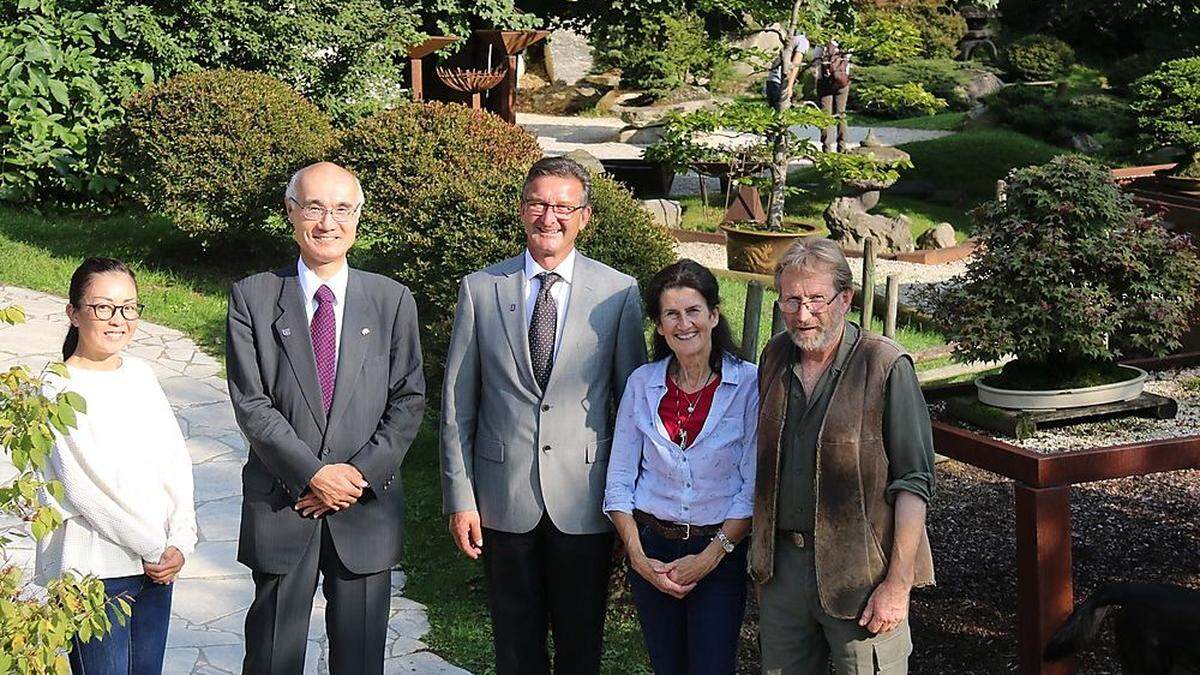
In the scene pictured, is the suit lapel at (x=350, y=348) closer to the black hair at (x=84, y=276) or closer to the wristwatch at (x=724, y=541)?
the black hair at (x=84, y=276)

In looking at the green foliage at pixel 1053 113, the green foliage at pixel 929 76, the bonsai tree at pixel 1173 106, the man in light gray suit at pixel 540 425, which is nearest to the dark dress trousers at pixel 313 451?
the man in light gray suit at pixel 540 425

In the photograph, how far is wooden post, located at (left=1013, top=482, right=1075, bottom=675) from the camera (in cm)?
469

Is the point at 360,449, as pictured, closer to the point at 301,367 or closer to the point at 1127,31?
the point at 301,367

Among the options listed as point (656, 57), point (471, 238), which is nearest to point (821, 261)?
point (471, 238)

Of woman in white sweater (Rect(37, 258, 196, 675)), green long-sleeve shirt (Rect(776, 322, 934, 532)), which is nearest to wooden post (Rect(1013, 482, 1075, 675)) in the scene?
green long-sleeve shirt (Rect(776, 322, 934, 532))

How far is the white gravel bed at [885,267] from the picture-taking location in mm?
13727

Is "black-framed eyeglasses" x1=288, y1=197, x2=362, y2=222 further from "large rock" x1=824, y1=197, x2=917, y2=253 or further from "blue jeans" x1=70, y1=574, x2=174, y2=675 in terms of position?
"large rock" x1=824, y1=197, x2=917, y2=253

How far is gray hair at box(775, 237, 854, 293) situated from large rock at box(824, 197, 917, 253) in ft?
37.6

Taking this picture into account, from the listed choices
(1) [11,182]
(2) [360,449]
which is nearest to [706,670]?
(2) [360,449]

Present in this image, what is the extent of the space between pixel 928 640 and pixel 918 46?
31.5 ft

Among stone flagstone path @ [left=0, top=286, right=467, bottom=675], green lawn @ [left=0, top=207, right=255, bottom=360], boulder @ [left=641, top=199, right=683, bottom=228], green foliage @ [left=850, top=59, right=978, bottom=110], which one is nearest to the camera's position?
stone flagstone path @ [left=0, top=286, right=467, bottom=675]

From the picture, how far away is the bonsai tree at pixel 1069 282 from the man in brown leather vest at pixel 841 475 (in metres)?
1.19

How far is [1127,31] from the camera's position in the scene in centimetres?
3253

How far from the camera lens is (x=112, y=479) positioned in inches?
160
